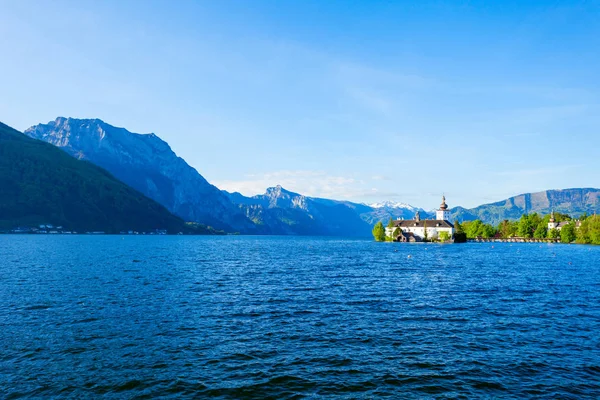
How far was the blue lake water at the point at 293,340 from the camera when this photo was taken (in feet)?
81.6

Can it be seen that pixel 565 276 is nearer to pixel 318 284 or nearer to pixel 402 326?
pixel 318 284

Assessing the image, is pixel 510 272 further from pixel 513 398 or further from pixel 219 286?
pixel 513 398

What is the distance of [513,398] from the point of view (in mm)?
23469

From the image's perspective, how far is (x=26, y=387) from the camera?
23984 mm

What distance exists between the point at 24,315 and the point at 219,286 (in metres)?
28.3

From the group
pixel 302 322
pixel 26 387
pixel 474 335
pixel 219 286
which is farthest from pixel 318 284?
pixel 26 387

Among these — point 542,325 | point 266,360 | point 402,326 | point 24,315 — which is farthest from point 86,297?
point 542,325

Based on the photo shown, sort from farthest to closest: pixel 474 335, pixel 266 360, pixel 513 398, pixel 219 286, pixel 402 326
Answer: pixel 219 286 → pixel 402 326 → pixel 474 335 → pixel 266 360 → pixel 513 398

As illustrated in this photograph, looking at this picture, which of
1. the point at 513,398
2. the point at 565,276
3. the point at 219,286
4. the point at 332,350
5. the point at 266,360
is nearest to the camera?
the point at 513,398

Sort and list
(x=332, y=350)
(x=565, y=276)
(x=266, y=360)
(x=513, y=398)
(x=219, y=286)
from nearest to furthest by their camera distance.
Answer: (x=513, y=398), (x=266, y=360), (x=332, y=350), (x=219, y=286), (x=565, y=276)

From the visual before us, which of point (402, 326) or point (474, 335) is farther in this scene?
point (402, 326)

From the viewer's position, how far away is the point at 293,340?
112ft

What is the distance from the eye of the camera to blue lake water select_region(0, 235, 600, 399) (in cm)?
2488

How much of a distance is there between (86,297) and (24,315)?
10.6 metres
